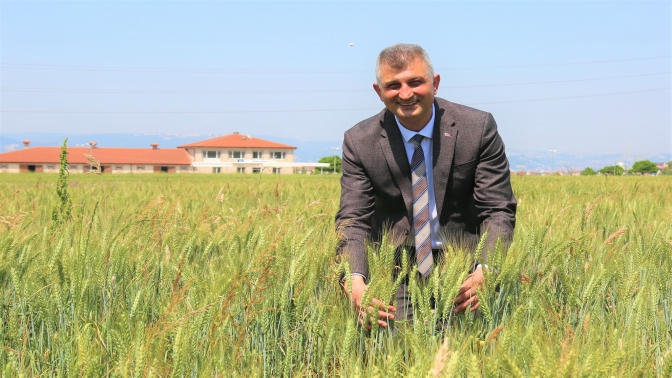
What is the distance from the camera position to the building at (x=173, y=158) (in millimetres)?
75062

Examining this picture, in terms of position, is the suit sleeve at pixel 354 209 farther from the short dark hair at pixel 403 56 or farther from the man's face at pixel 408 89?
the short dark hair at pixel 403 56

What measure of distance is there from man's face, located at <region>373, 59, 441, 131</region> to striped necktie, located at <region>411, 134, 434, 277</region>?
0.71ft

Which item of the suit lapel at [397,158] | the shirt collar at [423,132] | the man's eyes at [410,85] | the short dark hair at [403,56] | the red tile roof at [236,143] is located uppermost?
the red tile roof at [236,143]

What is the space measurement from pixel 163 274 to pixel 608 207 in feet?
9.88

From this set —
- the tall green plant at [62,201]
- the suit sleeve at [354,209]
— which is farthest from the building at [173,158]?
the suit sleeve at [354,209]

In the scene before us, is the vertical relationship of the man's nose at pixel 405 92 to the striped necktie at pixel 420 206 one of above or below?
above

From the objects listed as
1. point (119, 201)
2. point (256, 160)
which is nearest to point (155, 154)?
point (256, 160)

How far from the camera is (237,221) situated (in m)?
3.42

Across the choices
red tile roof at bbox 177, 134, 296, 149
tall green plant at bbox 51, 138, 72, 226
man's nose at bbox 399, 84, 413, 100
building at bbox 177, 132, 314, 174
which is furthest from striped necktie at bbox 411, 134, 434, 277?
red tile roof at bbox 177, 134, 296, 149

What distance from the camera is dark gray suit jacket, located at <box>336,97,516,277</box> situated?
2.86 meters

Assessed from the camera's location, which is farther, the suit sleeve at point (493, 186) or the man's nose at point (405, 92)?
the suit sleeve at point (493, 186)

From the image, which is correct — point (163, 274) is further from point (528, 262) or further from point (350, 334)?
point (528, 262)

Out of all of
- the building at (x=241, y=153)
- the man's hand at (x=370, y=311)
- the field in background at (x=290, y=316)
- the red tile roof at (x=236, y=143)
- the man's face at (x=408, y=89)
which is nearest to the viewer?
the field in background at (x=290, y=316)

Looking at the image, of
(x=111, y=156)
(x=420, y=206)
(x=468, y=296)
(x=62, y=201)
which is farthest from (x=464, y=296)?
(x=111, y=156)
